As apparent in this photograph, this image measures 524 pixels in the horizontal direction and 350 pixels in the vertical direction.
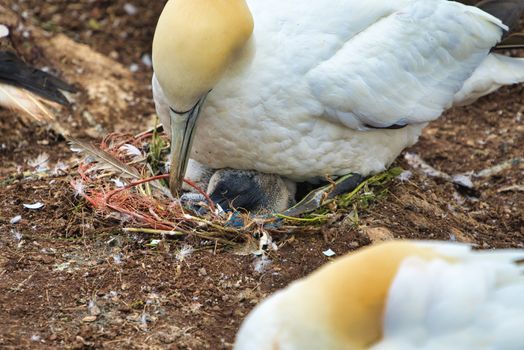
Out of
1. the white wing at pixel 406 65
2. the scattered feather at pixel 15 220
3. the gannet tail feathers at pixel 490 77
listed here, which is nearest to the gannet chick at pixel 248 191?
the white wing at pixel 406 65

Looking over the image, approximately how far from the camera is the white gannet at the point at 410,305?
346cm

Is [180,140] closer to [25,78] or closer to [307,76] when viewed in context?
[307,76]

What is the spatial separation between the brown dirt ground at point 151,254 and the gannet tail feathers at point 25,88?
438 mm

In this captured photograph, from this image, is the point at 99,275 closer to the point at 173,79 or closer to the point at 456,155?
the point at 173,79

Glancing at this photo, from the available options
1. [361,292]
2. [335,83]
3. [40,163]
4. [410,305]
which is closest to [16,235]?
[40,163]

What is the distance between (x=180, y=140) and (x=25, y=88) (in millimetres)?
1805

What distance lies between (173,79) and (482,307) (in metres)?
2.37

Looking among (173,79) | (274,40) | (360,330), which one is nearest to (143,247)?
(173,79)

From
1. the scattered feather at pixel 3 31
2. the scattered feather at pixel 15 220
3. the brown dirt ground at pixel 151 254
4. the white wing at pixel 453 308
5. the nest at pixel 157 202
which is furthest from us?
the scattered feather at pixel 3 31

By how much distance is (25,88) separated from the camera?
6.86 metres

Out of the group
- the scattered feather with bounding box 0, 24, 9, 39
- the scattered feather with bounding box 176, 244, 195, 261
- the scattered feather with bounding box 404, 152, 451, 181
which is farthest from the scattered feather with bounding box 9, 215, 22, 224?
the scattered feather with bounding box 404, 152, 451, 181

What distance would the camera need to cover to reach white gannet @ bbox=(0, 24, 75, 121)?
6.77 meters

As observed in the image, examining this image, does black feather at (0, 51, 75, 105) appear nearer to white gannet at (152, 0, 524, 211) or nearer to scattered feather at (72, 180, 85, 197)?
scattered feather at (72, 180, 85, 197)

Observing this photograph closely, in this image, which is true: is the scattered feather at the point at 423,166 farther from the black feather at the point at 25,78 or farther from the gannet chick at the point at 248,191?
the black feather at the point at 25,78
